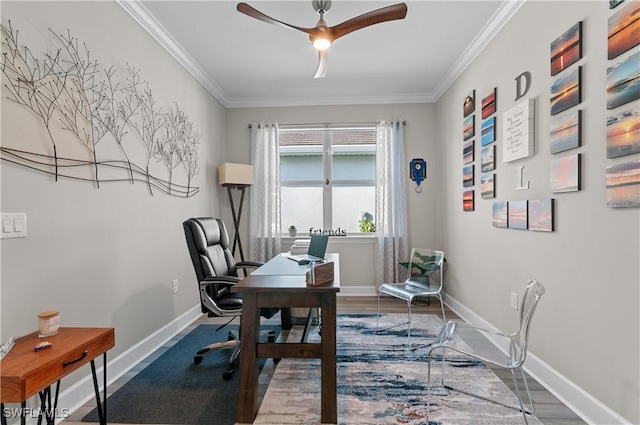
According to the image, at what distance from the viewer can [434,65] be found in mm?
3434

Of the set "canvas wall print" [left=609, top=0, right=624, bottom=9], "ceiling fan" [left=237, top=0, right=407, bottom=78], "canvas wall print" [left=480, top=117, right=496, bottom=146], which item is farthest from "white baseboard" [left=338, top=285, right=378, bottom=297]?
"canvas wall print" [left=609, top=0, right=624, bottom=9]

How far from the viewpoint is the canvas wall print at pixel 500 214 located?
2516 mm

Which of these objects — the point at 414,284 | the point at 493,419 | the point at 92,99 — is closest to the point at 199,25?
the point at 92,99

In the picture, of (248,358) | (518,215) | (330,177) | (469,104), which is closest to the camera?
(248,358)

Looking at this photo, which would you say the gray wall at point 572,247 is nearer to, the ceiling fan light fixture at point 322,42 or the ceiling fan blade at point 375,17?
the ceiling fan blade at point 375,17

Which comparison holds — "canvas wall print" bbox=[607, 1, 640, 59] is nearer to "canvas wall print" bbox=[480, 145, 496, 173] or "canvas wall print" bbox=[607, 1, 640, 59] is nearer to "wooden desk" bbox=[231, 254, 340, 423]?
"canvas wall print" bbox=[480, 145, 496, 173]

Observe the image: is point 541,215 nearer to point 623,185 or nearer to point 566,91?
point 623,185

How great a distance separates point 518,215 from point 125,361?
10.0 feet

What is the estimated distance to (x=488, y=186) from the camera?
9.22ft

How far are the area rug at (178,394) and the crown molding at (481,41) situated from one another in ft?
11.0

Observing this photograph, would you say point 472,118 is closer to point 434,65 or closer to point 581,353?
point 434,65

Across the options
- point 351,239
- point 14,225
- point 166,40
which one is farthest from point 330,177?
point 14,225

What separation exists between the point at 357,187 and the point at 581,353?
3.05 m

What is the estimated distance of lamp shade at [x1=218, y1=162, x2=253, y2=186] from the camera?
12.6ft
